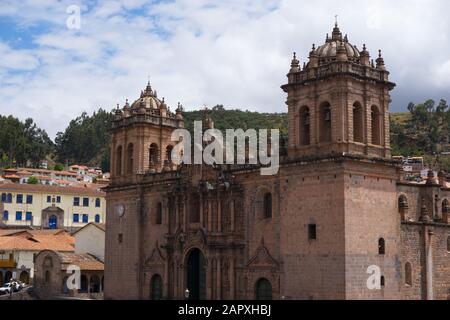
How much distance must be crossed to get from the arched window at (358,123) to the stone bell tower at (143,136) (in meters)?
15.2

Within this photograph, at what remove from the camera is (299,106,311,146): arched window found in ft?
120

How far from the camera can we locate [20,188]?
78.3 metres

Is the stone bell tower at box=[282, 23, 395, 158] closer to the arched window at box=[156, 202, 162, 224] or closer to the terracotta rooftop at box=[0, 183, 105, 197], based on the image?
the arched window at box=[156, 202, 162, 224]

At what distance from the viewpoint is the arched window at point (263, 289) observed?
123 feet

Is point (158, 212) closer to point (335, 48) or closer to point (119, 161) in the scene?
point (119, 161)

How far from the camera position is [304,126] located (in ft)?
121

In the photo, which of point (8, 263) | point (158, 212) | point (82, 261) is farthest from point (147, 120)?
point (8, 263)

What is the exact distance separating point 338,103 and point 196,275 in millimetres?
14430

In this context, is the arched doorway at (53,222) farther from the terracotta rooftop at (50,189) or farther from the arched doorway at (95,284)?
the arched doorway at (95,284)

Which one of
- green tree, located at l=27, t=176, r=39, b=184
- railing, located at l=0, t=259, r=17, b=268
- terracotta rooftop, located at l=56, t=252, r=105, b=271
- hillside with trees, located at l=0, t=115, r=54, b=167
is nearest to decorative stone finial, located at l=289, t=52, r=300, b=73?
terracotta rooftop, located at l=56, t=252, r=105, b=271

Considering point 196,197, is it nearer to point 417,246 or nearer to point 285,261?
point 285,261

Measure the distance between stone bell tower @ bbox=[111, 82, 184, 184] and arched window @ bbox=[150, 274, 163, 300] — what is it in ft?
23.6
